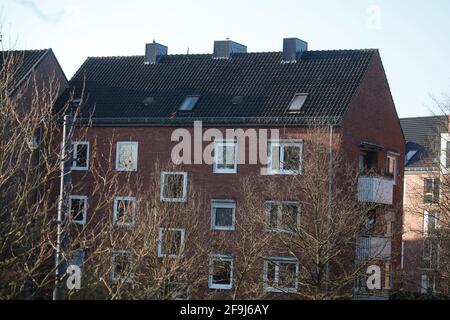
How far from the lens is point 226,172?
3369 cm

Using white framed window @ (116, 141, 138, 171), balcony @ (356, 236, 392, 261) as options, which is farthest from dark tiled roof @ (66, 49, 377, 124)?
balcony @ (356, 236, 392, 261)

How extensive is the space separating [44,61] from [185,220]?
39.3 ft

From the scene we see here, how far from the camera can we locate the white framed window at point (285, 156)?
32.4 metres

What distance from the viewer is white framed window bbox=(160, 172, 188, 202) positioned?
104ft

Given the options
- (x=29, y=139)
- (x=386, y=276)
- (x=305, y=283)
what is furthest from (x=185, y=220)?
(x=29, y=139)

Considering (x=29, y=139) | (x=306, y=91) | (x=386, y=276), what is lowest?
(x=386, y=276)

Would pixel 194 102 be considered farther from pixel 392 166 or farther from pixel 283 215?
pixel 392 166

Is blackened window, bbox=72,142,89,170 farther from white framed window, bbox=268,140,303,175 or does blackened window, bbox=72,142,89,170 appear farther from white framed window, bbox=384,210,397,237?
white framed window, bbox=384,210,397,237

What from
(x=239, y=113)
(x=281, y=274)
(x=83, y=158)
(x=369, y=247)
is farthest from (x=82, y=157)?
(x=369, y=247)

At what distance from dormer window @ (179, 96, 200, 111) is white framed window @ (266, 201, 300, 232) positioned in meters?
5.64

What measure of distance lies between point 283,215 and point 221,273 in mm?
3975

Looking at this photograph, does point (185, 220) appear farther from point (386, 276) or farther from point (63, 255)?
point (63, 255)

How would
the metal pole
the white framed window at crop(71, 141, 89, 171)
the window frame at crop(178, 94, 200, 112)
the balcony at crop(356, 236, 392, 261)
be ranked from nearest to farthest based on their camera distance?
the metal pole
the balcony at crop(356, 236, 392, 261)
the window frame at crop(178, 94, 200, 112)
the white framed window at crop(71, 141, 89, 171)
